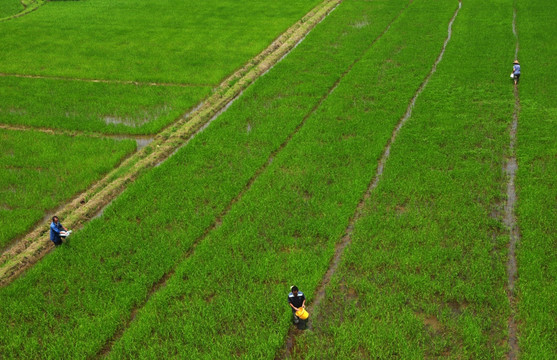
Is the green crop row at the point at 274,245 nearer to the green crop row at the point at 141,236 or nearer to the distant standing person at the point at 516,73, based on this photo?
the green crop row at the point at 141,236

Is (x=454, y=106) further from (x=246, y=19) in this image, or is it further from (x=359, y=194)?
(x=246, y=19)

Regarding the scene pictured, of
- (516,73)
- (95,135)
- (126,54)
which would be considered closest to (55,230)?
(95,135)

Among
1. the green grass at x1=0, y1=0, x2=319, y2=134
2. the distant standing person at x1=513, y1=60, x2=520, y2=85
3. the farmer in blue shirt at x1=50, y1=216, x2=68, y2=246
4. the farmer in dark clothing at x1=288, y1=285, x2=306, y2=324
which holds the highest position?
the green grass at x1=0, y1=0, x2=319, y2=134

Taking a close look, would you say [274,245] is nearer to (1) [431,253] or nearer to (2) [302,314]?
(2) [302,314]

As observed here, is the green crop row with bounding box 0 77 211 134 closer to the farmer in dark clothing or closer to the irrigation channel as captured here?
the farmer in dark clothing

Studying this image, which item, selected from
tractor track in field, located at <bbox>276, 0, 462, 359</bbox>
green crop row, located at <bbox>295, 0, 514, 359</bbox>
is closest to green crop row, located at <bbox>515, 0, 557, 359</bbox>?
green crop row, located at <bbox>295, 0, 514, 359</bbox>

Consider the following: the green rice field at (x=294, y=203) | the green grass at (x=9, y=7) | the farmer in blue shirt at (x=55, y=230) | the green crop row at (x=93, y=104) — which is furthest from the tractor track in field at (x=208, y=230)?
the green grass at (x=9, y=7)
